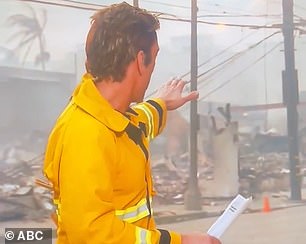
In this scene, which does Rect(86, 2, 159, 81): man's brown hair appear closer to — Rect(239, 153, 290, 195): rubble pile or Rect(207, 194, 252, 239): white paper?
Rect(207, 194, 252, 239): white paper

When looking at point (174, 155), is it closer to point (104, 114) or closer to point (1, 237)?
point (1, 237)

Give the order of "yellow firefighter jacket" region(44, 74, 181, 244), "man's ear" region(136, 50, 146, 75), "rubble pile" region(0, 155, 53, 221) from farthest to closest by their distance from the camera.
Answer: "rubble pile" region(0, 155, 53, 221) < "man's ear" region(136, 50, 146, 75) < "yellow firefighter jacket" region(44, 74, 181, 244)

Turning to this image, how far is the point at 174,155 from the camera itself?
68.2 inches

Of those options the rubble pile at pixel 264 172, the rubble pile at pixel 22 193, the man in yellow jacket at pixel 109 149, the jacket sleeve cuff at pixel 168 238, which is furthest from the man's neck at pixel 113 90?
the rubble pile at pixel 264 172

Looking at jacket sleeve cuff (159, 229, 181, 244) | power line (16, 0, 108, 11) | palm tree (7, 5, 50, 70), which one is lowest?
jacket sleeve cuff (159, 229, 181, 244)

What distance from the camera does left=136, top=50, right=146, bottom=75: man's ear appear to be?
1.00 metres

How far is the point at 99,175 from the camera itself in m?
0.89

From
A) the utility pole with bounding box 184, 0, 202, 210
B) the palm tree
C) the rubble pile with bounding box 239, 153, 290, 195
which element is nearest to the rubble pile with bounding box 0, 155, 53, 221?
the palm tree

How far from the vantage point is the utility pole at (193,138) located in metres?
1.73

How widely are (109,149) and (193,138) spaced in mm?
833

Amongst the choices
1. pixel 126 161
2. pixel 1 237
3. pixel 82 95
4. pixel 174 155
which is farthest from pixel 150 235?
pixel 1 237

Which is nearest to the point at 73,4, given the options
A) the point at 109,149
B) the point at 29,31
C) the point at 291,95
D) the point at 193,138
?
the point at 29,31

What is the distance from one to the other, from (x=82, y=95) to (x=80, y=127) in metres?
0.08

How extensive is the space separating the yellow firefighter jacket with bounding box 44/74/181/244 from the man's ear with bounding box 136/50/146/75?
9cm
